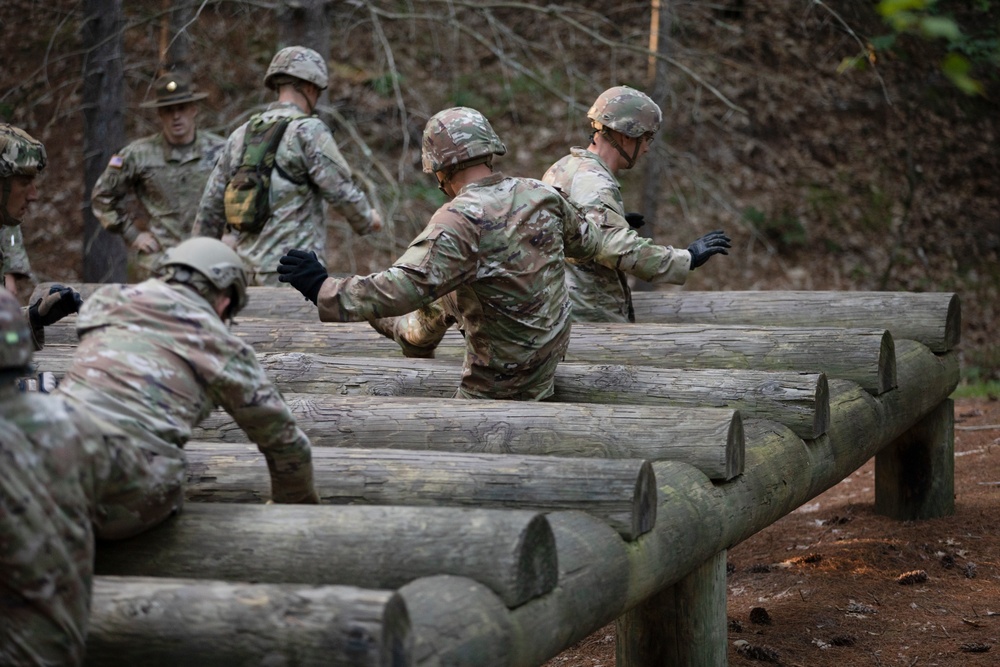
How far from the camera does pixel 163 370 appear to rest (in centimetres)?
345

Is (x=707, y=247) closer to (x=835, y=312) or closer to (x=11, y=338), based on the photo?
(x=835, y=312)

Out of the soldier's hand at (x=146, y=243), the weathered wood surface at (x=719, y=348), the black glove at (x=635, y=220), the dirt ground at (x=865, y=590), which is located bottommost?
the dirt ground at (x=865, y=590)

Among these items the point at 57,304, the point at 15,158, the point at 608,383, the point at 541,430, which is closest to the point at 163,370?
the point at 57,304

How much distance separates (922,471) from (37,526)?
6.57 meters

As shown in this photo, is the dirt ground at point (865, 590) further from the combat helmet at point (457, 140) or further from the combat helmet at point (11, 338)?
the combat helmet at point (11, 338)

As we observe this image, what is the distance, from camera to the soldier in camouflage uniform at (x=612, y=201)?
638cm

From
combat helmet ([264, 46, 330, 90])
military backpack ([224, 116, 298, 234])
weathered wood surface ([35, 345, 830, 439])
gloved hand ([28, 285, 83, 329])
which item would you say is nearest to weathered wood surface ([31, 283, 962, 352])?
military backpack ([224, 116, 298, 234])

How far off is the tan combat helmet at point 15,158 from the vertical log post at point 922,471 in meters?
5.81

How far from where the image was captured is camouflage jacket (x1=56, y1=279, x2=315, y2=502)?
135 inches

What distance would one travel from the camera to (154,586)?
3.13 m

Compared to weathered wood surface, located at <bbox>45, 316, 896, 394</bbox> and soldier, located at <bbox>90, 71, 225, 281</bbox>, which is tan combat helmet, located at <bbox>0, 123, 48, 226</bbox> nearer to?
weathered wood surface, located at <bbox>45, 316, 896, 394</bbox>

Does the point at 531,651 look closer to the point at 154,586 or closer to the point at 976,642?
the point at 154,586

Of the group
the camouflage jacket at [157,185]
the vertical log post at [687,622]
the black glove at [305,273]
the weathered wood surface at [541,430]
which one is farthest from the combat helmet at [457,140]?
the camouflage jacket at [157,185]

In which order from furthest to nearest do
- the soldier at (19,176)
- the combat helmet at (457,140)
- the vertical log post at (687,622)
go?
the soldier at (19,176), the combat helmet at (457,140), the vertical log post at (687,622)
